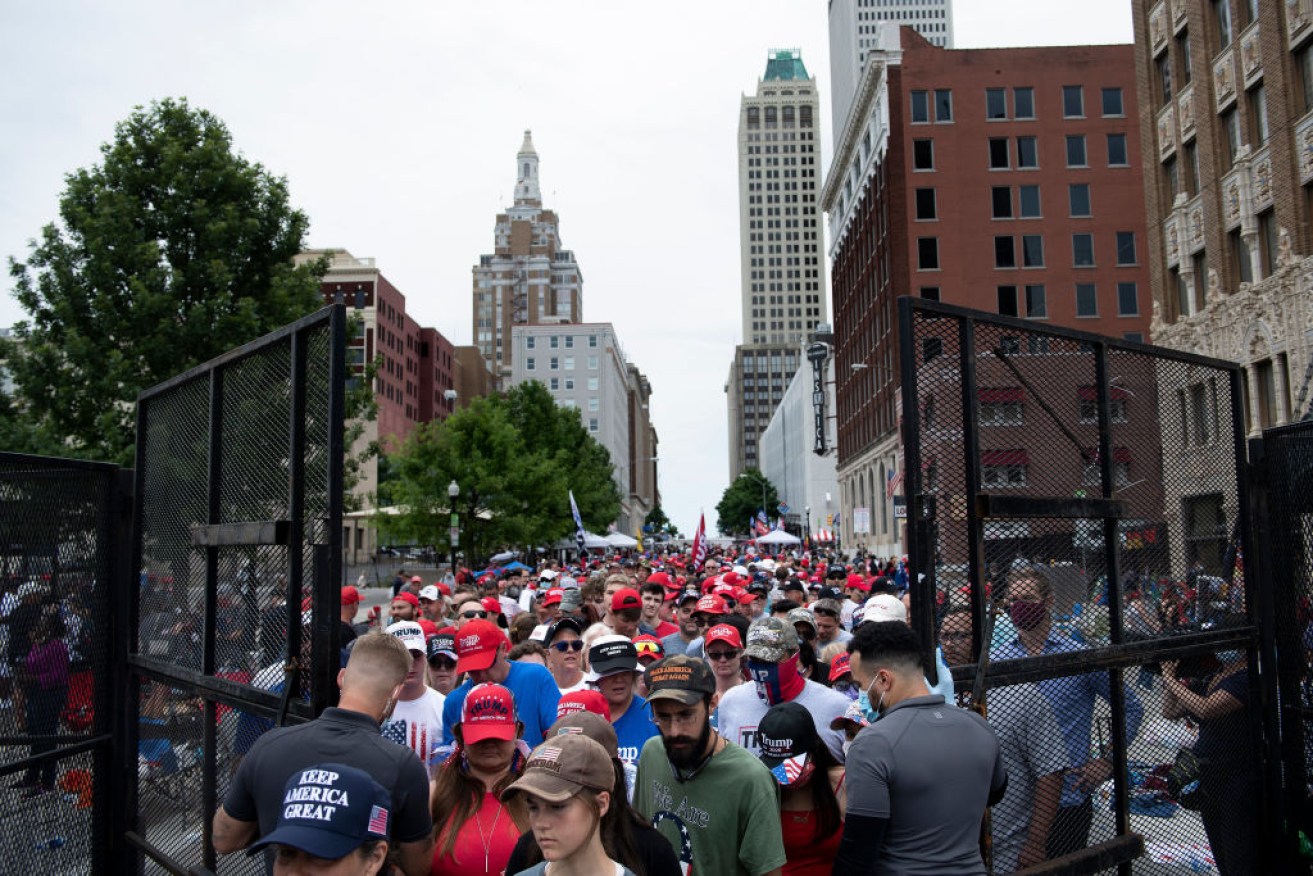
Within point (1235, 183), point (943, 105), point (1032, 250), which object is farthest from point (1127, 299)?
point (1235, 183)

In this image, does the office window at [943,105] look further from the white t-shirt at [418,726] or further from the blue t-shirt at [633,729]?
the white t-shirt at [418,726]

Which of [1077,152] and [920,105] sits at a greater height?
[920,105]

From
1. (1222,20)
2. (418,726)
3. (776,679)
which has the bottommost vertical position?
(418,726)

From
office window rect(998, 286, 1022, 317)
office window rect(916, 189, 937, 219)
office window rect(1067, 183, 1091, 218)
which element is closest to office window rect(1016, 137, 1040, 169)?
office window rect(1067, 183, 1091, 218)

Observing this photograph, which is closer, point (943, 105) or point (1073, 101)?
point (1073, 101)

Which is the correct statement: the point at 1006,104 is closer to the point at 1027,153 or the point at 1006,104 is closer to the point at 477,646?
the point at 1027,153

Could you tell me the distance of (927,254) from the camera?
58094mm

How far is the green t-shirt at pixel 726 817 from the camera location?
12.1 ft

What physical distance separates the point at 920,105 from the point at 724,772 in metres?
60.7

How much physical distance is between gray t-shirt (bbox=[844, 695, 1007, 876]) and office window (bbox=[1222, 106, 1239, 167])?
29634mm

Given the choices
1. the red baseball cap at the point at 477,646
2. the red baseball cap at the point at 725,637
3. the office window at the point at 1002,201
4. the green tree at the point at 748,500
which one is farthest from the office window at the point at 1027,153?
the green tree at the point at 748,500

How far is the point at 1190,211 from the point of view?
3044 centimetres

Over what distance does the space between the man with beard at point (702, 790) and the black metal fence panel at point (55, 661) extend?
2.95 meters

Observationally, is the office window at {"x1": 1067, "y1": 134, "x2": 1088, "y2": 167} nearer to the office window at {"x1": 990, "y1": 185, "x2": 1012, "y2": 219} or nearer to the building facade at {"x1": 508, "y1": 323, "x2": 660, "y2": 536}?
the office window at {"x1": 990, "y1": 185, "x2": 1012, "y2": 219}
